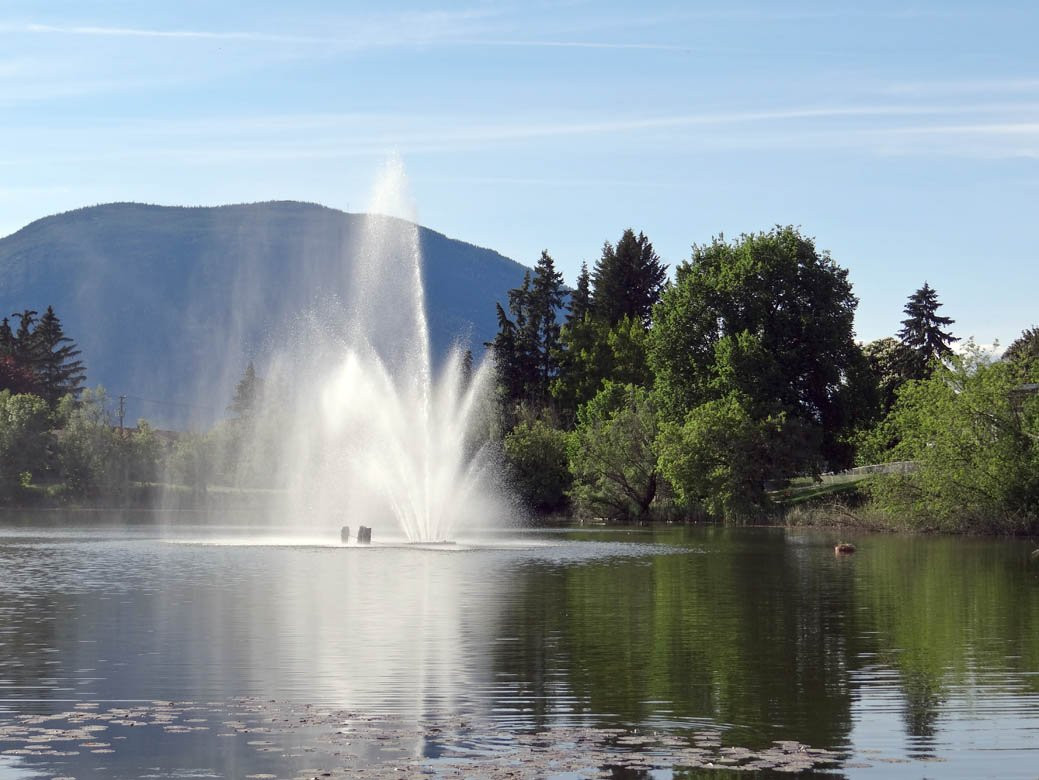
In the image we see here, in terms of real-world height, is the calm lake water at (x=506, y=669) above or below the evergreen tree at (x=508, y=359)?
below

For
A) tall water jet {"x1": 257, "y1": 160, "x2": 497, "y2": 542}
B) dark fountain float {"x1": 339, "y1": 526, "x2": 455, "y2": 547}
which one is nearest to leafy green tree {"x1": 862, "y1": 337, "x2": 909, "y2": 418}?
tall water jet {"x1": 257, "y1": 160, "x2": 497, "y2": 542}

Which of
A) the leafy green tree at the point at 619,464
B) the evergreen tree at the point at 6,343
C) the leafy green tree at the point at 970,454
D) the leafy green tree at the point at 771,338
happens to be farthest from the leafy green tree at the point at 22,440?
the leafy green tree at the point at 970,454

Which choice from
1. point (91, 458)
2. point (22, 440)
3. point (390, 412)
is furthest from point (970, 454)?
point (22, 440)

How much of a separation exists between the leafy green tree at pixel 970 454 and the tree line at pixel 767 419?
90mm

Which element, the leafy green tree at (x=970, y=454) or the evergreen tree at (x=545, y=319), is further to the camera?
the evergreen tree at (x=545, y=319)

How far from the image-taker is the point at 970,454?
247 feet

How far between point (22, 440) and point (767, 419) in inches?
2983

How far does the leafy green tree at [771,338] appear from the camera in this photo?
301ft

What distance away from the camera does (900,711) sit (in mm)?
20203

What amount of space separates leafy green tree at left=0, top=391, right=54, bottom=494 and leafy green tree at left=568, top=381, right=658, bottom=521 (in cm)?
5507

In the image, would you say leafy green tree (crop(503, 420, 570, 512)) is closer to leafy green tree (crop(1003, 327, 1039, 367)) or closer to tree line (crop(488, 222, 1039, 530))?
tree line (crop(488, 222, 1039, 530))

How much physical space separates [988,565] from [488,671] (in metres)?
33.1

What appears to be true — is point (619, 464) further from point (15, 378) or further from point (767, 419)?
point (15, 378)

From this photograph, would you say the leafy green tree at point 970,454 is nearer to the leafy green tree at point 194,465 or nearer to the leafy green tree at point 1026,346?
the leafy green tree at point 1026,346
